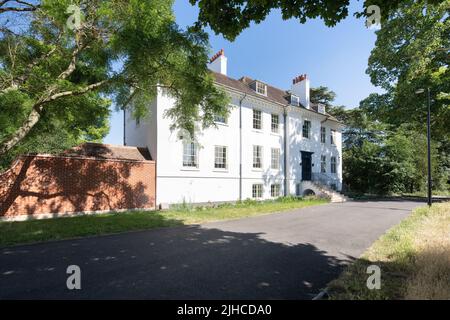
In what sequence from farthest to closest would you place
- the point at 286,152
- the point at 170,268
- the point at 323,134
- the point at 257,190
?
1. the point at 323,134
2. the point at 286,152
3. the point at 257,190
4. the point at 170,268

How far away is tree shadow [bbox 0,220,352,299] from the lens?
434cm

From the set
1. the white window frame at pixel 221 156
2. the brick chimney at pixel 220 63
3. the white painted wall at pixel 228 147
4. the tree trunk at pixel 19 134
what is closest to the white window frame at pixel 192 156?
the white painted wall at pixel 228 147

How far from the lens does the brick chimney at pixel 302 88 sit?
2789 cm

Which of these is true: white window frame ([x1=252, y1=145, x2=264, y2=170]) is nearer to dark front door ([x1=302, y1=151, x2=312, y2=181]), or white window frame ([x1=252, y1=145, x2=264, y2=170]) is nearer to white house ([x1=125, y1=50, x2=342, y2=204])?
white house ([x1=125, y1=50, x2=342, y2=204])

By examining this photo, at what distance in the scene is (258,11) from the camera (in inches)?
203

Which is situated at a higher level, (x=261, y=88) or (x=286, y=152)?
(x=261, y=88)

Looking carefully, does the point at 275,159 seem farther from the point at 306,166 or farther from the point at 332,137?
the point at 332,137

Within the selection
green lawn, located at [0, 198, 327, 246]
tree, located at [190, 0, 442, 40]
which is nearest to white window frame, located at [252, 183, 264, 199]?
green lawn, located at [0, 198, 327, 246]

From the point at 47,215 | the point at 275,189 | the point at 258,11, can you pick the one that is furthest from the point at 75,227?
the point at 275,189

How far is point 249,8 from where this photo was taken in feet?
17.0

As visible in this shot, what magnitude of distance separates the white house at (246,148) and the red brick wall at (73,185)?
139 cm

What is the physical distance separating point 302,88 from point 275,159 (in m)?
9.90

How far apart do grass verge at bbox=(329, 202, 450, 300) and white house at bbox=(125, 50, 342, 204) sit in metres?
9.63
